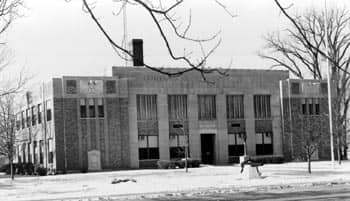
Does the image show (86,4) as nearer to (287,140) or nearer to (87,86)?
(87,86)

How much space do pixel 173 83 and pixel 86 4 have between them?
5561 cm

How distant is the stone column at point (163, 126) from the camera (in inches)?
2344

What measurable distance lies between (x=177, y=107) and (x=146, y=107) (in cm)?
293

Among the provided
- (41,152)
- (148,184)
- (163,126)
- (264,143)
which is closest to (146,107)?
(163,126)

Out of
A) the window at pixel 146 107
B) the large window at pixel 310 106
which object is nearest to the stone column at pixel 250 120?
the large window at pixel 310 106

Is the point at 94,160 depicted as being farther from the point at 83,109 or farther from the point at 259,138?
the point at 259,138

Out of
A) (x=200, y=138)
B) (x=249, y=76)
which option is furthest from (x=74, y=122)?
(x=249, y=76)

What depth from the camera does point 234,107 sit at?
63.0 m

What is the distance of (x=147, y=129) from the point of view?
195 feet

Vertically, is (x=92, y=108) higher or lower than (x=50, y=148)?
higher

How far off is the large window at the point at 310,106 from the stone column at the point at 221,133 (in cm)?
840

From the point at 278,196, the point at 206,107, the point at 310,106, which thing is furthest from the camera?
the point at 310,106

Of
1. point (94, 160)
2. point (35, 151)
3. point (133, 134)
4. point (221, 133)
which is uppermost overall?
point (133, 134)

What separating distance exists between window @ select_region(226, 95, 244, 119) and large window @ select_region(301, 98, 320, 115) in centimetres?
646
